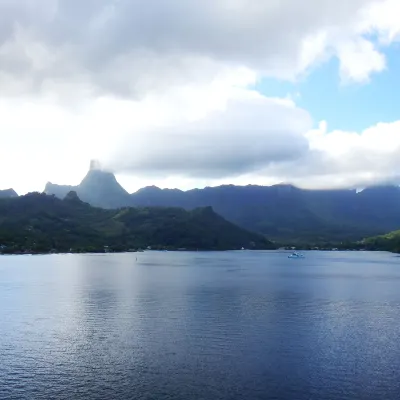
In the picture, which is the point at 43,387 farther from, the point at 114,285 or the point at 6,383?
the point at 114,285

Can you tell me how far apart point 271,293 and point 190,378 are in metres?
78.9

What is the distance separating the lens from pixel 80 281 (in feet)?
525

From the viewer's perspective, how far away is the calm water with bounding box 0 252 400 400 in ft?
167

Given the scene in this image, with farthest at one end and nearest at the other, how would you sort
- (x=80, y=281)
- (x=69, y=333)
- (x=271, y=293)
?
(x=80, y=281)
(x=271, y=293)
(x=69, y=333)

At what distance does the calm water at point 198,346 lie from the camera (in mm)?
50875

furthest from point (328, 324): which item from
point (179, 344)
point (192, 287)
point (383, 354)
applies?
point (192, 287)

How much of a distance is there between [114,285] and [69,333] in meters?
72.6

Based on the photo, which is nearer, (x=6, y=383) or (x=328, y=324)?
(x=6, y=383)

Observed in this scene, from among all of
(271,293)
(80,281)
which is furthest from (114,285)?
(271,293)

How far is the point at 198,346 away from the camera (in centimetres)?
6706

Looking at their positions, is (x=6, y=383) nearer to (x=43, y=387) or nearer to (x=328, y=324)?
(x=43, y=387)

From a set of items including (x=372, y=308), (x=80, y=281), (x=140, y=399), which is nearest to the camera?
(x=140, y=399)

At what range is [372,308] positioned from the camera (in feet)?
344

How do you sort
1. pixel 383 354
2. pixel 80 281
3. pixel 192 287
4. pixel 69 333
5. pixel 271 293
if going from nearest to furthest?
1. pixel 383 354
2. pixel 69 333
3. pixel 271 293
4. pixel 192 287
5. pixel 80 281
